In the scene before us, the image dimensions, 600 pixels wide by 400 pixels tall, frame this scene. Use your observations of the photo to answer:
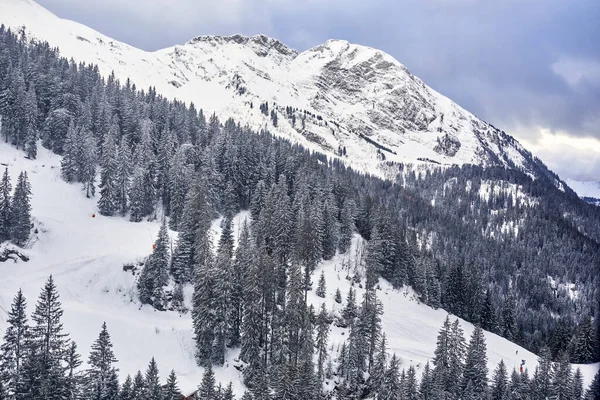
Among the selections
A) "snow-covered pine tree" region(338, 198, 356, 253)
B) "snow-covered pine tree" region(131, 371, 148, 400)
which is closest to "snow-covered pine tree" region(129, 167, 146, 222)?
"snow-covered pine tree" region(338, 198, 356, 253)

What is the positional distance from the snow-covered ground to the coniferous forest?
2531 millimetres

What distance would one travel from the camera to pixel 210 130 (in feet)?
424

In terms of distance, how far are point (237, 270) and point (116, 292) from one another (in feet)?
64.4

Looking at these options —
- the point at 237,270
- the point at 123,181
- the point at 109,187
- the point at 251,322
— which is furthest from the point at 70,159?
the point at 251,322

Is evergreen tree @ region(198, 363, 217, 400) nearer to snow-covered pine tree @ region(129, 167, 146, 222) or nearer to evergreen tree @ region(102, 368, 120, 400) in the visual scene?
evergreen tree @ region(102, 368, 120, 400)

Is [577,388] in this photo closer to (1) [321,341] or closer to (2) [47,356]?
(1) [321,341]

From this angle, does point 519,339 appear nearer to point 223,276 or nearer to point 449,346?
point 449,346

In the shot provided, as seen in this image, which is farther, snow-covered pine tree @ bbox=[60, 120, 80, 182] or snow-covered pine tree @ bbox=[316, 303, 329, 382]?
snow-covered pine tree @ bbox=[60, 120, 80, 182]

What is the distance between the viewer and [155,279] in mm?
66750

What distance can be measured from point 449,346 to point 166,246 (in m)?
47.5

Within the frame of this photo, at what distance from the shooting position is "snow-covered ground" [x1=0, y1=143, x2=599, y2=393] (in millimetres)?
57562

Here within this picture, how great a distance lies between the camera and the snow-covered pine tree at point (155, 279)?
6619cm

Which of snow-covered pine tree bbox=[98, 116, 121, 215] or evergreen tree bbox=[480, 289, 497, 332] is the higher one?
snow-covered pine tree bbox=[98, 116, 121, 215]

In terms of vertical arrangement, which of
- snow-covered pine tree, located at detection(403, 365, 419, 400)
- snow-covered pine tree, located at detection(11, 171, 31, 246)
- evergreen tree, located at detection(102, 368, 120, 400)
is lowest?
evergreen tree, located at detection(102, 368, 120, 400)
